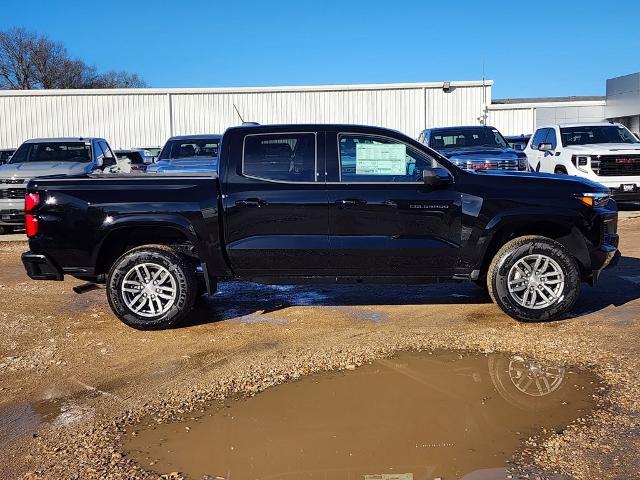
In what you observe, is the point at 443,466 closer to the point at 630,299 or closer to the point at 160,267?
the point at 160,267

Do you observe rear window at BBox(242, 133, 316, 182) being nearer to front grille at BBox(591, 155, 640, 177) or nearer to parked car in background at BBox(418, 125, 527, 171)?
parked car in background at BBox(418, 125, 527, 171)

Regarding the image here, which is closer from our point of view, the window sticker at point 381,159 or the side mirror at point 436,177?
the side mirror at point 436,177

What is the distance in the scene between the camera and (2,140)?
98.1 feet

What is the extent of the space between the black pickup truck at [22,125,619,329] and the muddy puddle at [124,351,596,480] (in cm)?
131

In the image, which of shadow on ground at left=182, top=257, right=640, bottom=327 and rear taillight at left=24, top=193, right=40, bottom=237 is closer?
rear taillight at left=24, top=193, right=40, bottom=237

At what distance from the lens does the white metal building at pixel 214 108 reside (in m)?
29.3

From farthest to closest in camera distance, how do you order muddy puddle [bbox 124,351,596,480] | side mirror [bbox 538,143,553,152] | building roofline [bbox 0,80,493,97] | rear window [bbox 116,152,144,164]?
1. building roofline [bbox 0,80,493,97]
2. rear window [bbox 116,152,144,164]
3. side mirror [bbox 538,143,553,152]
4. muddy puddle [bbox 124,351,596,480]

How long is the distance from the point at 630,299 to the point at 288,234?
3.79 m

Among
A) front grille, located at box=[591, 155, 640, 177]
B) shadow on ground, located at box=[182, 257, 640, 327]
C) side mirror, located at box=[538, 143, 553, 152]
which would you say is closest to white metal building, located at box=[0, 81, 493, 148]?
side mirror, located at box=[538, 143, 553, 152]

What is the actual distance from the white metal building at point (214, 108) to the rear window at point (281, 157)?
23555 millimetres

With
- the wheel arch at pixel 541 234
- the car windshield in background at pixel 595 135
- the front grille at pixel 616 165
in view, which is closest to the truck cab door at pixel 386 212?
the wheel arch at pixel 541 234

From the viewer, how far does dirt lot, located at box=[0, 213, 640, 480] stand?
3545mm

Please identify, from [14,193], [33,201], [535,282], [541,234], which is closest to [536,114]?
[14,193]

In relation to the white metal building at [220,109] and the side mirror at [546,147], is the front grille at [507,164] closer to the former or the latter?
the side mirror at [546,147]
